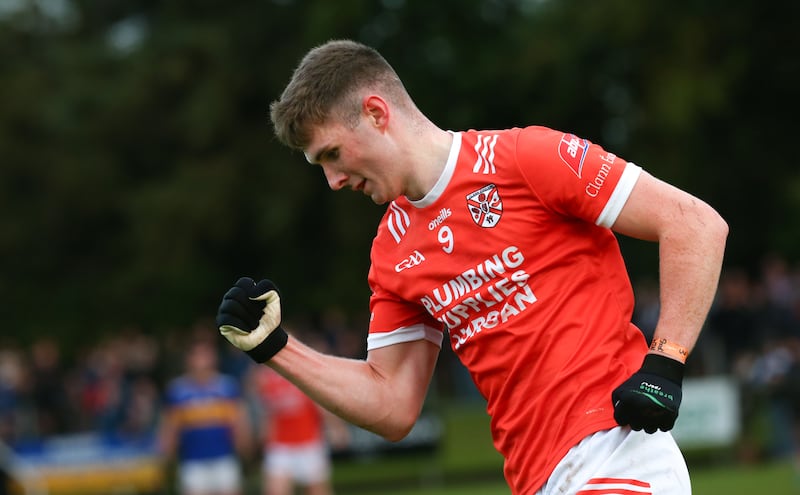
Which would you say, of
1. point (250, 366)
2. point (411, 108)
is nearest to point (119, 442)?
point (250, 366)

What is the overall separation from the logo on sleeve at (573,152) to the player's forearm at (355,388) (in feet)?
3.51

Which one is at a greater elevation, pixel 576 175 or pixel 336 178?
pixel 576 175

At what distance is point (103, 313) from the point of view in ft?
97.1

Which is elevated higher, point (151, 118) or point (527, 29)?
point (527, 29)

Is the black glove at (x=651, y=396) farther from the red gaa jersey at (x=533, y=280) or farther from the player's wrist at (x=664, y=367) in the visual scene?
the red gaa jersey at (x=533, y=280)

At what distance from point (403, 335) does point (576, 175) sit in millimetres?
953

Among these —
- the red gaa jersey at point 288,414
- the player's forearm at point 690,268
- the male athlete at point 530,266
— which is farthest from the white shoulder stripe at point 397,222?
the red gaa jersey at point 288,414

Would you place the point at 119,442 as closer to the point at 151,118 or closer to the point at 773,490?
the point at 773,490

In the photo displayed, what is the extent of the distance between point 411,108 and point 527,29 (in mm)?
22060

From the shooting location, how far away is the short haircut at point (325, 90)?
12.5 feet

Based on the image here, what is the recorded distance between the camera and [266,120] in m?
23.6

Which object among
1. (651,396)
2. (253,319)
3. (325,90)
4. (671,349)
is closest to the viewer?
(651,396)

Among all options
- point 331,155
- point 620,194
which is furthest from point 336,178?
point 620,194

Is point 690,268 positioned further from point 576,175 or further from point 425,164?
point 425,164
